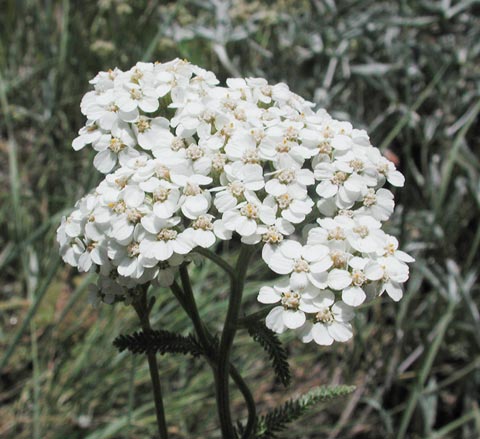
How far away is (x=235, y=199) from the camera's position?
1211 mm

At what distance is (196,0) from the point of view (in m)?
3.26

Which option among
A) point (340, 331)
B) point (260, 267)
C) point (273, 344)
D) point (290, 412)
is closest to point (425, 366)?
point (260, 267)

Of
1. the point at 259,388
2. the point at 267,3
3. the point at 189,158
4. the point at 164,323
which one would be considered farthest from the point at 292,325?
the point at 267,3

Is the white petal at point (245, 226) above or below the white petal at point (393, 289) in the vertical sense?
above

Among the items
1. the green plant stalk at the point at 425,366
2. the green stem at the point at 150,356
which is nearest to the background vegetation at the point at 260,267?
the green plant stalk at the point at 425,366

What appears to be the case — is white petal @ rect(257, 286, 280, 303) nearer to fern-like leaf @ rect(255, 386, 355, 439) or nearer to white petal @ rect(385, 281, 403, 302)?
white petal @ rect(385, 281, 403, 302)

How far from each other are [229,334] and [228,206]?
277mm

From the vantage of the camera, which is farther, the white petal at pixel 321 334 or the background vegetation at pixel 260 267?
the background vegetation at pixel 260 267

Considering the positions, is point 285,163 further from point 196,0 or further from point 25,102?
point 25,102

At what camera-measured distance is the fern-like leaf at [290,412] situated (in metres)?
1.46

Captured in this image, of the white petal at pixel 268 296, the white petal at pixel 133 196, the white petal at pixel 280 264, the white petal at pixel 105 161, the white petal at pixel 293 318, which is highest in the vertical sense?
the white petal at pixel 105 161

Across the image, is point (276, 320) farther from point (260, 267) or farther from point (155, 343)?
point (260, 267)

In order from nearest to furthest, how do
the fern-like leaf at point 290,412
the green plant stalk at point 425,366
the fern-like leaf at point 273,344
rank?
the fern-like leaf at point 273,344
the fern-like leaf at point 290,412
the green plant stalk at point 425,366

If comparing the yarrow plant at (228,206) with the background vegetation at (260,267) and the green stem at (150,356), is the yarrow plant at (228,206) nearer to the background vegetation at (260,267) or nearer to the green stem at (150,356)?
the green stem at (150,356)
